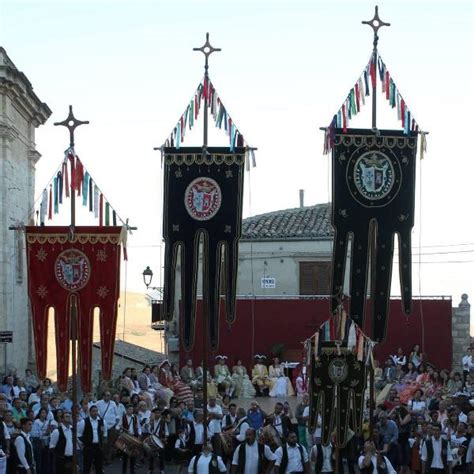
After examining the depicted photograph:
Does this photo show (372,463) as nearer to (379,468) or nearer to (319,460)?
(379,468)

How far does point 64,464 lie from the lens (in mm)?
22969

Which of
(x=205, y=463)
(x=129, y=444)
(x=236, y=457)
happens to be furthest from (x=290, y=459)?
(x=129, y=444)

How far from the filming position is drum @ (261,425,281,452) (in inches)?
901

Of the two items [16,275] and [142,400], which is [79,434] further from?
[16,275]

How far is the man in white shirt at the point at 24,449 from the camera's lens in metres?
21.8

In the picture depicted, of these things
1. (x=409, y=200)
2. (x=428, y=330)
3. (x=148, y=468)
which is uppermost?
(x=409, y=200)

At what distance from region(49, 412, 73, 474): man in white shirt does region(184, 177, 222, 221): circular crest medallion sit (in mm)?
4019

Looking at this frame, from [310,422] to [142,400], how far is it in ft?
14.8

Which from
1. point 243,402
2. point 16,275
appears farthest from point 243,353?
point 16,275

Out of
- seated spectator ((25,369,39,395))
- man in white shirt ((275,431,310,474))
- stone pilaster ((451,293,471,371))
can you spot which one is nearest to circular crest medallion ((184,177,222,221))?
man in white shirt ((275,431,310,474))

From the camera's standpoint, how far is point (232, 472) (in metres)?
22.4

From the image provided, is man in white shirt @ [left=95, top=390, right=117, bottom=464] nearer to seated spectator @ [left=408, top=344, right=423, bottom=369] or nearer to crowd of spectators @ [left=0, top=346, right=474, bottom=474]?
crowd of spectators @ [left=0, top=346, right=474, bottom=474]

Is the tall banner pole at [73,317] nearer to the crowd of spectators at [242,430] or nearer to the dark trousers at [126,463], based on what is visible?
the crowd of spectators at [242,430]

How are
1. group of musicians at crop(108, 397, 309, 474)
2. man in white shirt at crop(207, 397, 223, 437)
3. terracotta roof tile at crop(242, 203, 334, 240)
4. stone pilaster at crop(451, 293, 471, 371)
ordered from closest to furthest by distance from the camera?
group of musicians at crop(108, 397, 309, 474)
man in white shirt at crop(207, 397, 223, 437)
stone pilaster at crop(451, 293, 471, 371)
terracotta roof tile at crop(242, 203, 334, 240)
